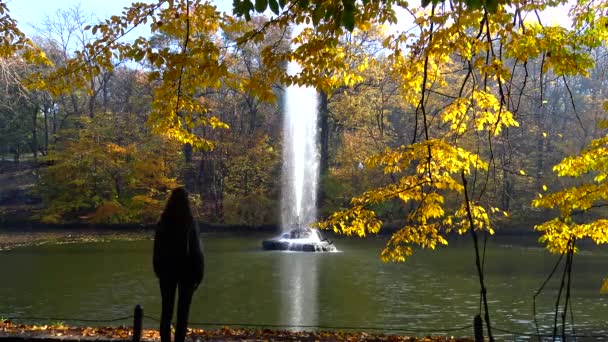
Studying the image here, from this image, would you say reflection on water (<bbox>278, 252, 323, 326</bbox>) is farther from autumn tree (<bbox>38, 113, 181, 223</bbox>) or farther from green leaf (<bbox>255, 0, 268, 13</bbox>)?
autumn tree (<bbox>38, 113, 181, 223</bbox>)

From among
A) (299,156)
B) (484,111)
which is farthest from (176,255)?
(299,156)

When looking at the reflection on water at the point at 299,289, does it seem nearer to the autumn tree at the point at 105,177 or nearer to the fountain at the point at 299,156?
the fountain at the point at 299,156

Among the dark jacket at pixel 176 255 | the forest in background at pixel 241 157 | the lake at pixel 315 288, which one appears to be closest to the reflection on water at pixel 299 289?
the lake at pixel 315 288

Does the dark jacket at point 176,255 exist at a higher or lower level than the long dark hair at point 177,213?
lower

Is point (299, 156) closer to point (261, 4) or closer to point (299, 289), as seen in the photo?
point (299, 289)

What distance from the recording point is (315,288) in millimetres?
13172

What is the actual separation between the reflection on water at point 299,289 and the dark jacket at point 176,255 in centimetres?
566

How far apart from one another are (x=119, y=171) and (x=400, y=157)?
2757cm

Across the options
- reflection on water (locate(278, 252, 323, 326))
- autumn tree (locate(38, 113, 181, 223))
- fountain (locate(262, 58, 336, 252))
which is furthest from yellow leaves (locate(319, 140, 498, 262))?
autumn tree (locate(38, 113, 181, 223))

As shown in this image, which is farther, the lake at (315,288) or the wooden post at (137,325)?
the lake at (315,288)

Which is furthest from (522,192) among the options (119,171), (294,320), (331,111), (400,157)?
(400,157)

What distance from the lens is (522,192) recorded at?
31.1 m

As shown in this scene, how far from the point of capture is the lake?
33.7 feet

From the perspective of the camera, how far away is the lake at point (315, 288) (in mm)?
10258
